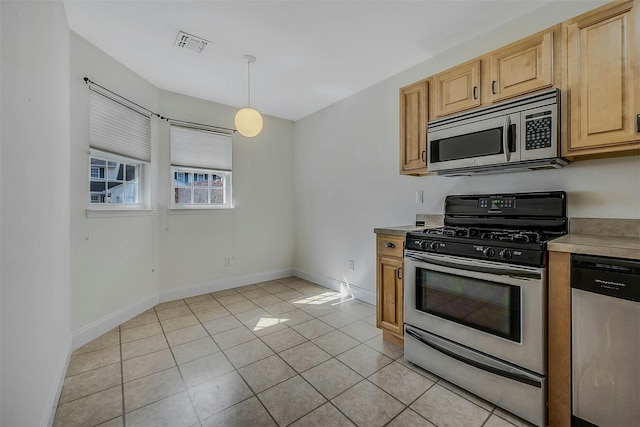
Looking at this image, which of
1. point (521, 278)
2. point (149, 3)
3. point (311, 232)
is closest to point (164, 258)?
point (311, 232)

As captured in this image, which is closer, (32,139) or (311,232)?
(32,139)

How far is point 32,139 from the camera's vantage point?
142 centimetres

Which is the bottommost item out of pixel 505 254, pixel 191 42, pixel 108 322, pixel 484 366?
pixel 108 322

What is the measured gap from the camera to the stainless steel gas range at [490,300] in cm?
157

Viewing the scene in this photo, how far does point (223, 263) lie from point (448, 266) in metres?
3.20

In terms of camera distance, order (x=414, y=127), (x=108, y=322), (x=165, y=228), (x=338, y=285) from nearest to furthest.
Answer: (x=414, y=127) → (x=108, y=322) → (x=165, y=228) → (x=338, y=285)

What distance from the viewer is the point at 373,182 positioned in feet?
11.4

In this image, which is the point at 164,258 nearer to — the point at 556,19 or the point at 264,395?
the point at 264,395

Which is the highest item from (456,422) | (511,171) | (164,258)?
(511,171)

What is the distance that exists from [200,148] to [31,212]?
8.70 ft

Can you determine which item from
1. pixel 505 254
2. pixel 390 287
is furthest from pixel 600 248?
pixel 390 287

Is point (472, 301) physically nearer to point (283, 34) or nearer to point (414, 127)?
point (414, 127)

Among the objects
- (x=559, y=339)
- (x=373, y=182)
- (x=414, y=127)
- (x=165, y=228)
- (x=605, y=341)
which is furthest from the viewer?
(x=165, y=228)

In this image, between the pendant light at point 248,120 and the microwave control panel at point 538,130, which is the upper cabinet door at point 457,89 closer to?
the microwave control panel at point 538,130
